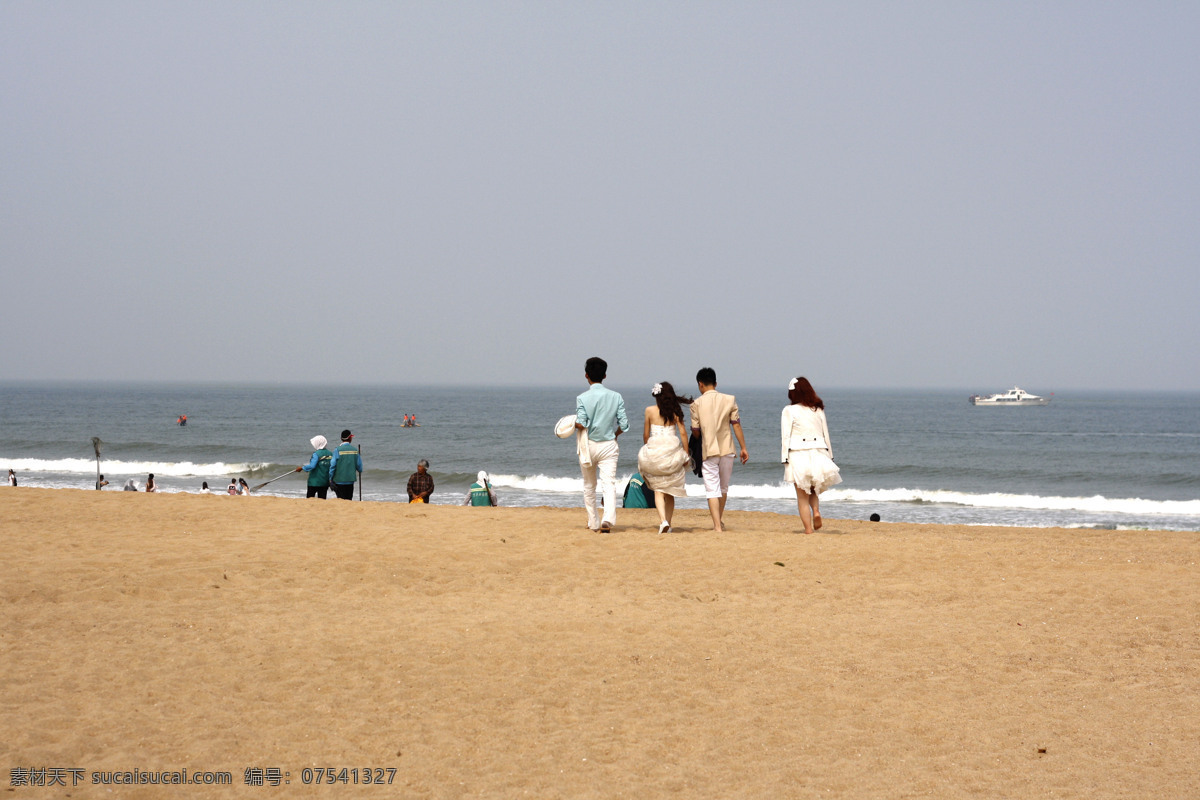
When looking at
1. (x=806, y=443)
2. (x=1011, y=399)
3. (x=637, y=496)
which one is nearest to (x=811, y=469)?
(x=806, y=443)

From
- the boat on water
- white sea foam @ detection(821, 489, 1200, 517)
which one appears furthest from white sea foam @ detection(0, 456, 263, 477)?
the boat on water

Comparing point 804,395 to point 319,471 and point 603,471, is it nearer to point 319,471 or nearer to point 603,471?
point 603,471

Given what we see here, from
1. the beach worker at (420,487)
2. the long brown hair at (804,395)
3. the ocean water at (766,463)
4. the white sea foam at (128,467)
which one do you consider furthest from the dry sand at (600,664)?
the white sea foam at (128,467)

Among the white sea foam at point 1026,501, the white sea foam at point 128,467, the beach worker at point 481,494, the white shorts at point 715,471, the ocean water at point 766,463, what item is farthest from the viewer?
the white sea foam at point 128,467

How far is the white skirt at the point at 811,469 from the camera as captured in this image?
941cm

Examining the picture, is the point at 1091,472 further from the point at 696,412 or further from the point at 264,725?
the point at 264,725

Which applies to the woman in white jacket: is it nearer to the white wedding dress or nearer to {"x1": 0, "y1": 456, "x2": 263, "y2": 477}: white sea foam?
the white wedding dress

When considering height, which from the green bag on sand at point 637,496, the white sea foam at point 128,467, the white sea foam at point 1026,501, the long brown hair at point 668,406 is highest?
the long brown hair at point 668,406

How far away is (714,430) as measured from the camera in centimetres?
955

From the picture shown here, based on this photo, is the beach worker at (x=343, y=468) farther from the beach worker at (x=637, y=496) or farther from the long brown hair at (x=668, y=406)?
the long brown hair at (x=668, y=406)

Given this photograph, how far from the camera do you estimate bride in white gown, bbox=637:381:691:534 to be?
9.35 metres

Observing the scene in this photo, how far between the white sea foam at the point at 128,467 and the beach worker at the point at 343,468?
20.7 meters

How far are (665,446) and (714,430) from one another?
1.91 ft

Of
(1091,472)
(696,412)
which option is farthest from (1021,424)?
(696,412)
